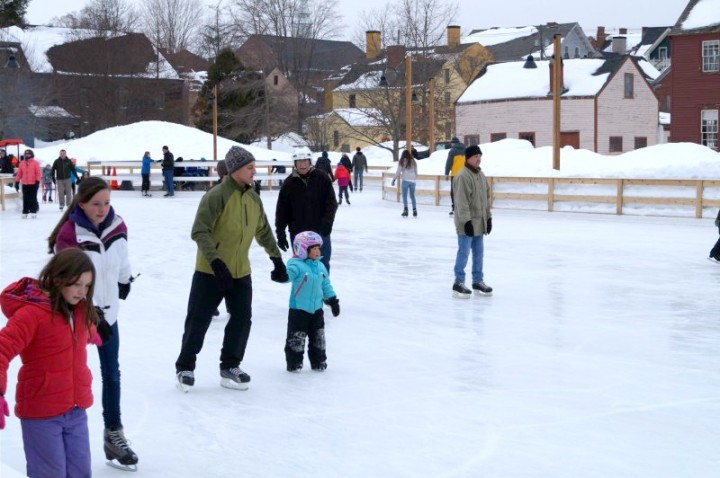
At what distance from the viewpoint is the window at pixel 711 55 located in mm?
34312

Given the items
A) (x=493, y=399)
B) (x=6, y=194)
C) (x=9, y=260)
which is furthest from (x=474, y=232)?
(x=6, y=194)

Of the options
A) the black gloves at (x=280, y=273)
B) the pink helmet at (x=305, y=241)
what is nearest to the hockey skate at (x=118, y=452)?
the black gloves at (x=280, y=273)

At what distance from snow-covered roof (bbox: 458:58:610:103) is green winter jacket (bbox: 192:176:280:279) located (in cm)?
4141

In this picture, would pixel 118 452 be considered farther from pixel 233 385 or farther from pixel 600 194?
pixel 600 194

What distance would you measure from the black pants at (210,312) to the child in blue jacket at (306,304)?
0.51 metres

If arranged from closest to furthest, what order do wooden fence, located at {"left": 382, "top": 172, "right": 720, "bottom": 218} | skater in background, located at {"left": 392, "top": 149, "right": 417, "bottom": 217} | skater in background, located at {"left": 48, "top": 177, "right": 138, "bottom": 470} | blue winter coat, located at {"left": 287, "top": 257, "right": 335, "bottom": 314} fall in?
skater in background, located at {"left": 48, "top": 177, "right": 138, "bottom": 470}, blue winter coat, located at {"left": 287, "top": 257, "right": 335, "bottom": 314}, wooden fence, located at {"left": 382, "top": 172, "right": 720, "bottom": 218}, skater in background, located at {"left": 392, "top": 149, "right": 417, "bottom": 217}

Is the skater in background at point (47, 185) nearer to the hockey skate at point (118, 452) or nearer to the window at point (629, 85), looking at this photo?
the hockey skate at point (118, 452)

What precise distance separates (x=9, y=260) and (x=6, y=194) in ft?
34.7

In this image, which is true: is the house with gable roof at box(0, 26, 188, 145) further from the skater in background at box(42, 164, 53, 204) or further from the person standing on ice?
the person standing on ice

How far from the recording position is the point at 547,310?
8789 millimetres

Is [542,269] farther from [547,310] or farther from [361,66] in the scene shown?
[361,66]

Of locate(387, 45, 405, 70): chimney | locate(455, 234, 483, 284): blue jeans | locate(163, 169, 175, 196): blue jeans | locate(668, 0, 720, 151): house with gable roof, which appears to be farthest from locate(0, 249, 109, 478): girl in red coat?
locate(387, 45, 405, 70): chimney

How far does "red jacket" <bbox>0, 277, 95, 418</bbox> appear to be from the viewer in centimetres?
326

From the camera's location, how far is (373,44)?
2625 inches
